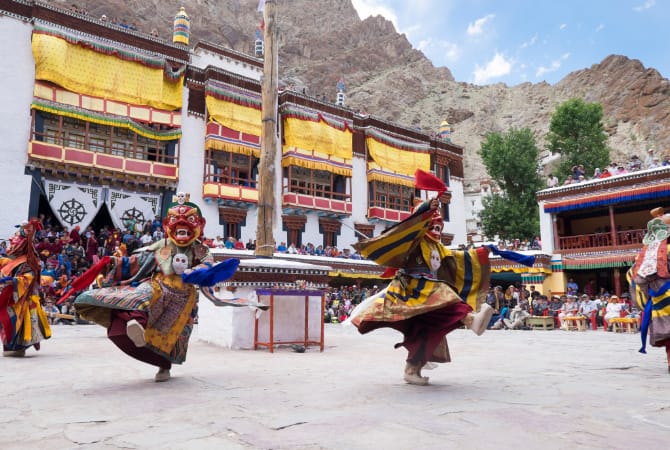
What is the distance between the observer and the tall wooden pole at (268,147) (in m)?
9.38

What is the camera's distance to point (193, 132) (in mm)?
24531

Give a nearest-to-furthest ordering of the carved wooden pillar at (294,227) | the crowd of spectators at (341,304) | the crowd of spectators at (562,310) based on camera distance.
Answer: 1. the crowd of spectators at (562,310)
2. the crowd of spectators at (341,304)
3. the carved wooden pillar at (294,227)

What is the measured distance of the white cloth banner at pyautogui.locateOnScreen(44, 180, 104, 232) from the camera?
67.5 ft

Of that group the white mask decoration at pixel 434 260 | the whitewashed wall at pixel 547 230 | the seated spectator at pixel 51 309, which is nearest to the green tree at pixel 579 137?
the whitewashed wall at pixel 547 230

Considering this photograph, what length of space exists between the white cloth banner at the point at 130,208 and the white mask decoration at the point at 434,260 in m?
19.5

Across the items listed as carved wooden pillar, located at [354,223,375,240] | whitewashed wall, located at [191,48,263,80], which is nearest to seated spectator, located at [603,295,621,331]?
carved wooden pillar, located at [354,223,375,240]

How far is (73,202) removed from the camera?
2094cm

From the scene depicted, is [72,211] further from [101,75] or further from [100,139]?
[101,75]

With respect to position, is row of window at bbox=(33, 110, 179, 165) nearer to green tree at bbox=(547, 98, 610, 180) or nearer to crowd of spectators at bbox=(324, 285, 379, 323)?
crowd of spectators at bbox=(324, 285, 379, 323)

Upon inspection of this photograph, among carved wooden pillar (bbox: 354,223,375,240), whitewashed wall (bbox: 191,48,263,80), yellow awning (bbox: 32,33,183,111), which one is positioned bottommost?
carved wooden pillar (bbox: 354,223,375,240)

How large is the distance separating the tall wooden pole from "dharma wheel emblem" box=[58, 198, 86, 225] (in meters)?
14.3

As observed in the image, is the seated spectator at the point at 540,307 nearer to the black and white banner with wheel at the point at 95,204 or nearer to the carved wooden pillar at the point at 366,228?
the carved wooden pillar at the point at 366,228

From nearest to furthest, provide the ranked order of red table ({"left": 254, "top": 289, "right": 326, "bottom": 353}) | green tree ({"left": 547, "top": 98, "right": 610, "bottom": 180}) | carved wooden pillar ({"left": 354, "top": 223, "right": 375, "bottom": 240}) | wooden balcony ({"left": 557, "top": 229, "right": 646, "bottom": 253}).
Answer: red table ({"left": 254, "top": 289, "right": 326, "bottom": 353}), wooden balcony ({"left": 557, "top": 229, "right": 646, "bottom": 253}), carved wooden pillar ({"left": 354, "top": 223, "right": 375, "bottom": 240}), green tree ({"left": 547, "top": 98, "right": 610, "bottom": 180})

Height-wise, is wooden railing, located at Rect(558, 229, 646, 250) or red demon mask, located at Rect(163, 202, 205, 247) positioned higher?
wooden railing, located at Rect(558, 229, 646, 250)
